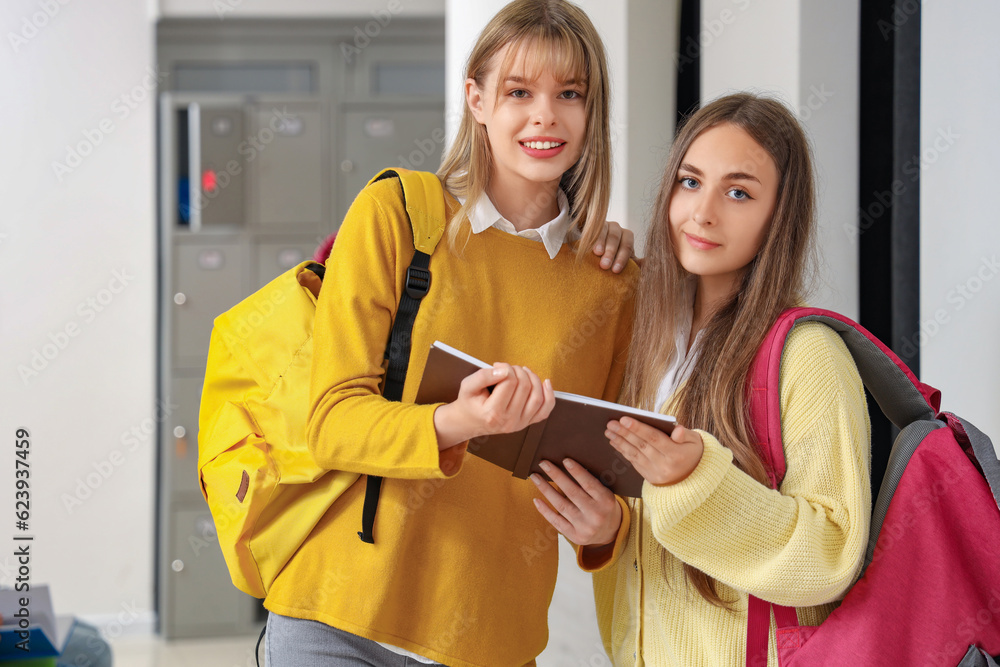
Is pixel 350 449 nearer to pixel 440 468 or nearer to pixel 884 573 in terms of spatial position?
pixel 440 468

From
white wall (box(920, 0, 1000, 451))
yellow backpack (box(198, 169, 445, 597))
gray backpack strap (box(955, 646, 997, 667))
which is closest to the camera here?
gray backpack strap (box(955, 646, 997, 667))

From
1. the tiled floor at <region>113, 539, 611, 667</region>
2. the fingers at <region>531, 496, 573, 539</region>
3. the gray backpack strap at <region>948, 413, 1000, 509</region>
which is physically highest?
the gray backpack strap at <region>948, 413, 1000, 509</region>

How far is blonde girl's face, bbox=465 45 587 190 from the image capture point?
49.9 inches

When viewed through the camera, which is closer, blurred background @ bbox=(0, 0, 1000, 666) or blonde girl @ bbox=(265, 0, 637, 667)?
blonde girl @ bbox=(265, 0, 637, 667)

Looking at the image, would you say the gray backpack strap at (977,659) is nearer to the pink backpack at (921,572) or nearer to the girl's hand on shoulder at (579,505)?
the pink backpack at (921,572)

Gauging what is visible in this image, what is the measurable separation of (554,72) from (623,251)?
0.31 metres

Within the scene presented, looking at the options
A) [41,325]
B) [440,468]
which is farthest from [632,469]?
[41,325]

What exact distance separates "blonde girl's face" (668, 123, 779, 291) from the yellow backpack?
1.27 ft

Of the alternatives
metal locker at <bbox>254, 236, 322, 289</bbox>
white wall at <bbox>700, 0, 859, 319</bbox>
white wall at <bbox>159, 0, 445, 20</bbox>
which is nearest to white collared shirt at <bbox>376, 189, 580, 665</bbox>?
white wall at <bbox>700, 0, 859, 319</bbox>

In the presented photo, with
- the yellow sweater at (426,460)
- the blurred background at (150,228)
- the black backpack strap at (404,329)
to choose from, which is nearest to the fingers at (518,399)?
the yellow sweater at (426,460)

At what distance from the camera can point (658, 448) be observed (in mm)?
1007

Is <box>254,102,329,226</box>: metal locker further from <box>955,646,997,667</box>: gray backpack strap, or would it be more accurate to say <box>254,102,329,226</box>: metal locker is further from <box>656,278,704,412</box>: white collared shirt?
<box>955,646,997,667</box>: gray backpack strap

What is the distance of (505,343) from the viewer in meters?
1.29

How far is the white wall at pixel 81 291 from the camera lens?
4543 millimetres
